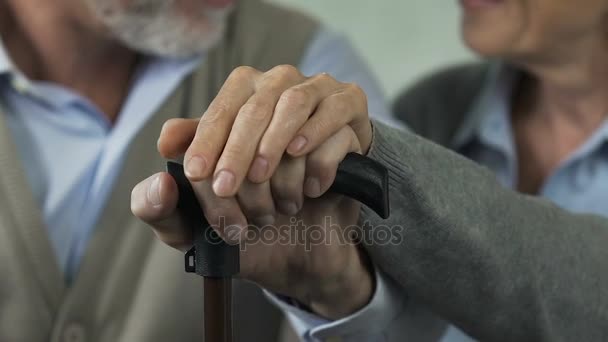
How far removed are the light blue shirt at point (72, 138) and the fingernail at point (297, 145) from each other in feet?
1.19

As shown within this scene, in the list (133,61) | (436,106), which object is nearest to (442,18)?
(436,106)

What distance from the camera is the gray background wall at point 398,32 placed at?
4.01ft

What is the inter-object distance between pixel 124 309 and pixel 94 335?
0.12 feet

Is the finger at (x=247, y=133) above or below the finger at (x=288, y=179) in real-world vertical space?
above

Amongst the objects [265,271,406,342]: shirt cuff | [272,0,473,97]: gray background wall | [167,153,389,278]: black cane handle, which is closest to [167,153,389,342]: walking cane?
[167,153,389,278]: black cane handle

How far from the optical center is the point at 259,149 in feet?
1.21

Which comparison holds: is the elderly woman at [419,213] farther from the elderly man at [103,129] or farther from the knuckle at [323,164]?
the elderly man at [103,129]

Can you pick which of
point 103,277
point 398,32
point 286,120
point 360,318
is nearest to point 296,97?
point 286,120

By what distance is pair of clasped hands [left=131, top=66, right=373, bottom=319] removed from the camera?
365mm

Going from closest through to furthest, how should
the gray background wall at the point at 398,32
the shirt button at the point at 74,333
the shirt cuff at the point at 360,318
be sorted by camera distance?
the shirt cuff at the point at 360,318, the shirt button at the point at 74,333, the gray background wall at the point at 398,32

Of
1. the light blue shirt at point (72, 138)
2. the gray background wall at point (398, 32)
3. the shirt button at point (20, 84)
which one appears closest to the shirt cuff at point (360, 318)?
the light blue shirt at point (72, 138)

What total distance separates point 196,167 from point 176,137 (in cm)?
3

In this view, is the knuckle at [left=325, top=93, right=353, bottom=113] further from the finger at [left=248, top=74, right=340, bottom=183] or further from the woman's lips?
the woman's lips

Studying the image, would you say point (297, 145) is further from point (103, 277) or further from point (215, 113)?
point (103, 277)
